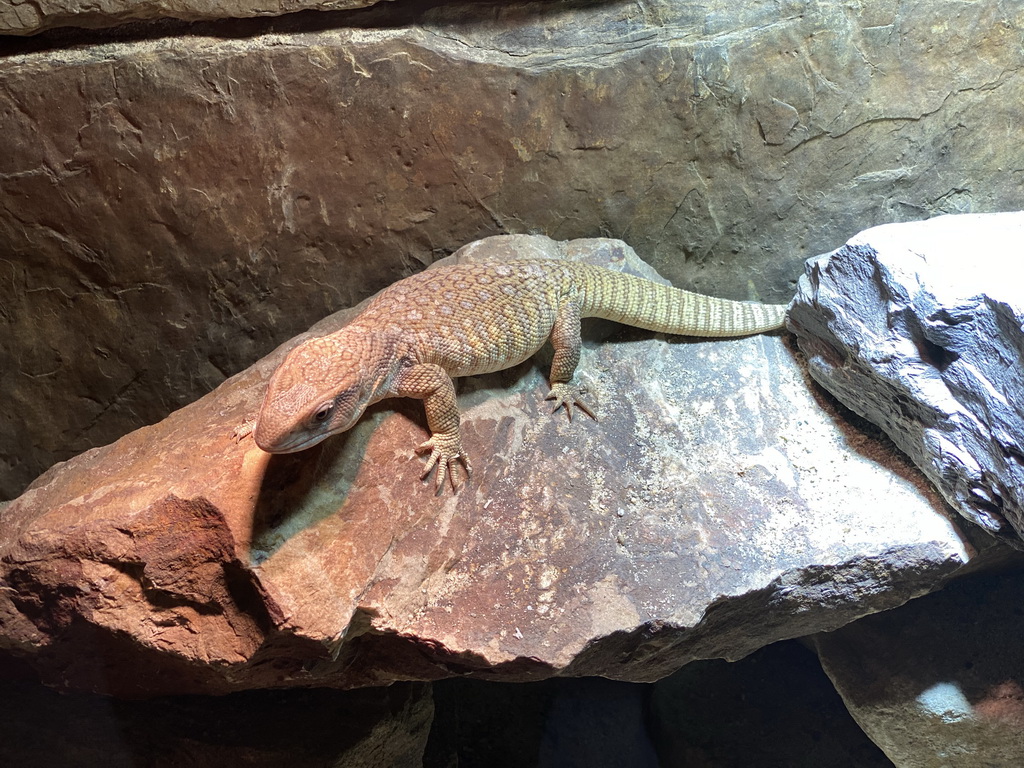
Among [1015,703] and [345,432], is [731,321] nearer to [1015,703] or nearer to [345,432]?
[345,432]

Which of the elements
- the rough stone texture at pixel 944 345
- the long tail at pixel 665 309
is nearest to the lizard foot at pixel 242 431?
the long tail at pixel 665 309

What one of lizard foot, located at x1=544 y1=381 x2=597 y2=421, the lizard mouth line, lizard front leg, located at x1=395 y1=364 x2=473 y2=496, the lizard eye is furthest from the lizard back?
the lizard mouth line

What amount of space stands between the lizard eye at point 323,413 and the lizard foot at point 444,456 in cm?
56

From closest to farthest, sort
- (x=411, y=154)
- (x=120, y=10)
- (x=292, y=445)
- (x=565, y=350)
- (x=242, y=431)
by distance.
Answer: (x=292, y=445)
(x=242, y=431)
(x=120, y=10)
(x=565, y=350)
(x=411, y=154)

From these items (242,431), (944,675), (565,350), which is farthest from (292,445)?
(944,675)

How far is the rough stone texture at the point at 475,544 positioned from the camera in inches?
120

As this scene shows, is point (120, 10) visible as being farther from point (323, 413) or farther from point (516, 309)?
point (516, 309)

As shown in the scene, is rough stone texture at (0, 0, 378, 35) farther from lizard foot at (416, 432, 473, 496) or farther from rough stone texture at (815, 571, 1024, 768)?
rough stone texture at (815, 571, 1024, 768)

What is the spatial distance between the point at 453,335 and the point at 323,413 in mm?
893

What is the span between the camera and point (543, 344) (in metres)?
4.13

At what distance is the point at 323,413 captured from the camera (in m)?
3.11

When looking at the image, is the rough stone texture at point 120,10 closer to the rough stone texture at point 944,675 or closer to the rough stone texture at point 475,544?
the rough stone texture at point 475,544

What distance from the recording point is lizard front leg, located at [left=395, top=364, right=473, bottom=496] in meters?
3.54

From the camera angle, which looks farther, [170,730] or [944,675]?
[944,675]
